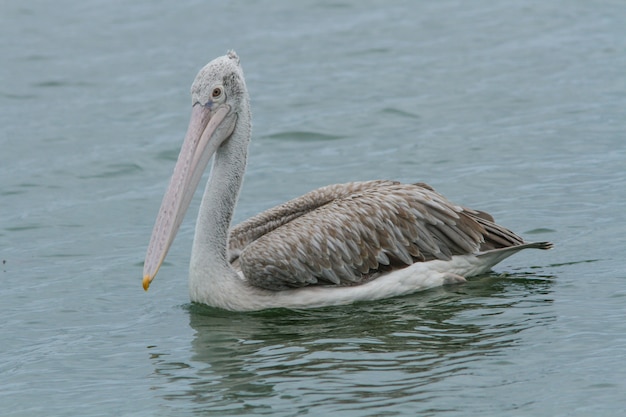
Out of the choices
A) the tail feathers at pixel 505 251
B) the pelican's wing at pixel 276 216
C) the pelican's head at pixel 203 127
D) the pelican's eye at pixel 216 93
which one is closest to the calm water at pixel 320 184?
the tail feathers at pixel 505 251

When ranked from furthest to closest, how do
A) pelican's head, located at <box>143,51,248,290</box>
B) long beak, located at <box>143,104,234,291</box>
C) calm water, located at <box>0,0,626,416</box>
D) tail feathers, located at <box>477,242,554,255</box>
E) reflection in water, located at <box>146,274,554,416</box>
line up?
tail feathers, located at <box>477,242,554,255</box> < pelican's head, located at <box>143,51,248,290</box> < long beak, located at <box>143,104,234,291</box> < calm water, located at <box>0,0,626,416</box> < reflection in water, located at <box>146,274,554,416</box>

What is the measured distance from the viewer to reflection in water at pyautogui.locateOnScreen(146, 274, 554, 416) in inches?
271

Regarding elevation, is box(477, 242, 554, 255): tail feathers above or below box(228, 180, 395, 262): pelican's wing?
below

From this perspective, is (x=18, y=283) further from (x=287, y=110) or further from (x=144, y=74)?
(x=144, y=74)

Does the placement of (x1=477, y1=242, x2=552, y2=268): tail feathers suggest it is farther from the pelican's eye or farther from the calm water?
the pelican's eye

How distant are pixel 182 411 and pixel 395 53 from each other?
9.58 meters

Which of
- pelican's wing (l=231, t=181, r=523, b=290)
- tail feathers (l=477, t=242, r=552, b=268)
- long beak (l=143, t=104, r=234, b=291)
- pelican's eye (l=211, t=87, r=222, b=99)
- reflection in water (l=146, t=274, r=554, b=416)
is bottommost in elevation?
reflection in water (l=146, t=274, r=554, b=416)

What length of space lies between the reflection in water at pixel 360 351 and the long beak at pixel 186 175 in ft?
2.04

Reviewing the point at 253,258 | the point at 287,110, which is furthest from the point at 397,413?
the point at 287,110

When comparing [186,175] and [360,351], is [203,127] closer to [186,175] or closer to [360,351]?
[186,175]

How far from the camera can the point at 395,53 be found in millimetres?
15820

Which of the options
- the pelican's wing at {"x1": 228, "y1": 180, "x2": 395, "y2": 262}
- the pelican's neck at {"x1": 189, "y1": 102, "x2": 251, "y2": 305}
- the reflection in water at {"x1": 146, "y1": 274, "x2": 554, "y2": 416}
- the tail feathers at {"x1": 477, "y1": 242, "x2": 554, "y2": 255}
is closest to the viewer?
the reflection in water at {"x1": 146, "y1": 274, "x2": 554, "y2": 416}

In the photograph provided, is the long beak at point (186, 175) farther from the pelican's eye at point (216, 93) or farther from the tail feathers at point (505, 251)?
the tail feathers at point (505, 251)

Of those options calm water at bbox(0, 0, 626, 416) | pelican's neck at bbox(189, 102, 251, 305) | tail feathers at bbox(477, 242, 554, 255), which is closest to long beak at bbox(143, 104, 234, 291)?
pelican's neck at bbox(189, 102, 251, 305)
